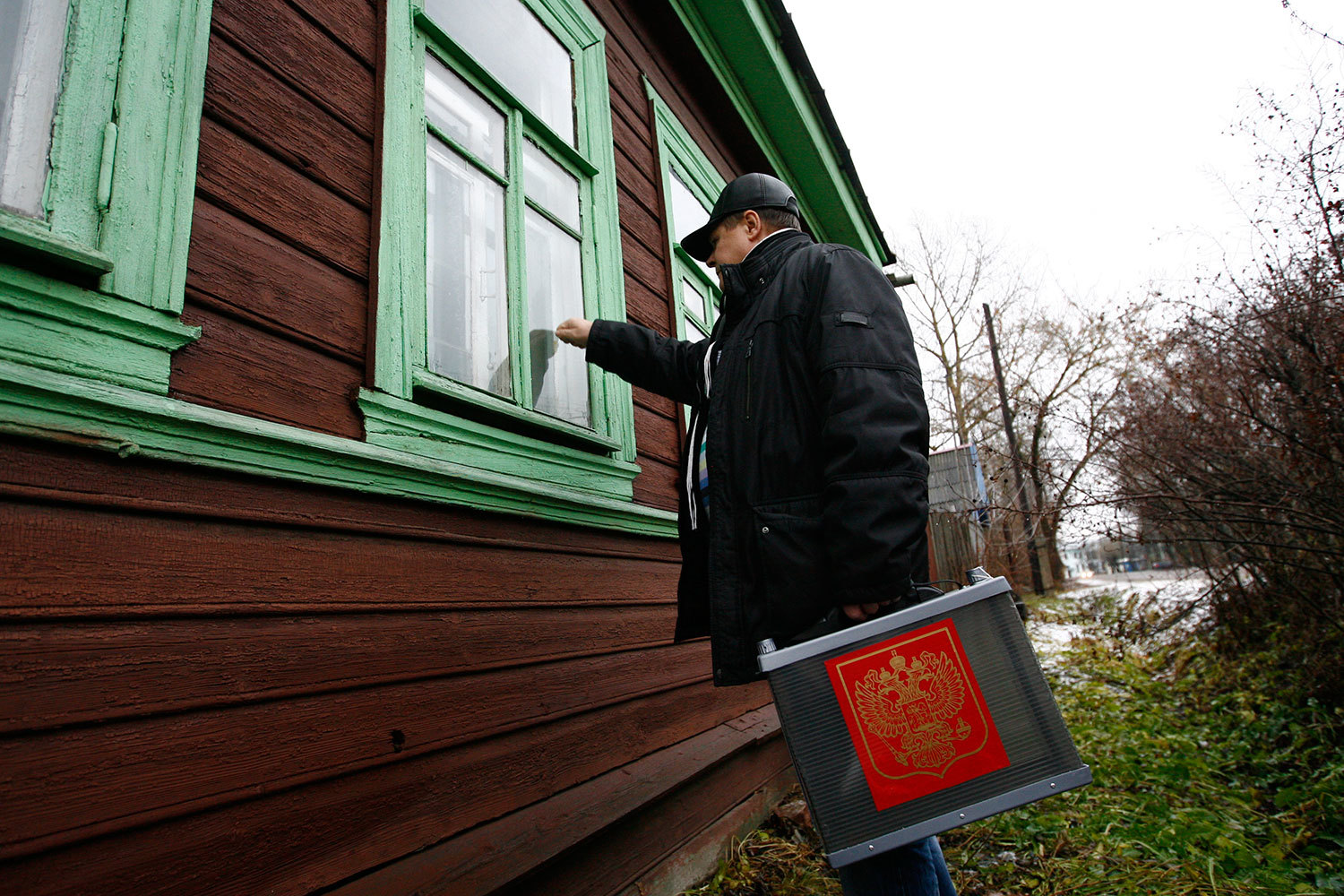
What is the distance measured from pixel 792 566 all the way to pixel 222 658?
42.3 inches

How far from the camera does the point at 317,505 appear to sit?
1.41 meters

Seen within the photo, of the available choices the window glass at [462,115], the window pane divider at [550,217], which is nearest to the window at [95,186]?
the window glass at [462,115]

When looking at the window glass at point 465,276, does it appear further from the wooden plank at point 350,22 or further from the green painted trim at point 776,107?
the green painted trim at point 776,107

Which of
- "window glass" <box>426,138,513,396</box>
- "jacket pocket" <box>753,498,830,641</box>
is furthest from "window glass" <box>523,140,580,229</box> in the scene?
"jacket pocket" <box>753,498,830,641</box>

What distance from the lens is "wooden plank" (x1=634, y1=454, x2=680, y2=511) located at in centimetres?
270

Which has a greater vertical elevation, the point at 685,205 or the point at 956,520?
the point at 685,205

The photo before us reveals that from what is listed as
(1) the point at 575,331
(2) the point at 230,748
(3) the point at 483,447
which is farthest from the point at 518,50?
(2) the point at 230,748

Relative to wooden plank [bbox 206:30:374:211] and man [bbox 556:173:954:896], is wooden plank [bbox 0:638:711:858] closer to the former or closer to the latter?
man [bbox 556:173:954:896]

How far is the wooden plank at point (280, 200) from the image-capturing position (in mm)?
1383

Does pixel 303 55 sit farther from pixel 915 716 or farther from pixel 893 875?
pixel 893 875

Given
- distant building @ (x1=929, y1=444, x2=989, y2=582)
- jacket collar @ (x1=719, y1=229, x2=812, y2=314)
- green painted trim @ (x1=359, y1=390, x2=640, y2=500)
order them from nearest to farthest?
green painted trim @ (x1=359, y1=390, x2=640, y2=500)
jacket collar @ (x1=719, y1=229, x2=812, y2=314)
distant building @ (x1=929, y1=444, x2=989, y2=582)

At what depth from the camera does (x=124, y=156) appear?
1.23 meters

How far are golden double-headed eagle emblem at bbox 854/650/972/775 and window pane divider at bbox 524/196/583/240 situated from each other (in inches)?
75.9

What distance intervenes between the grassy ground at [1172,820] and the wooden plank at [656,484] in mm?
1330
